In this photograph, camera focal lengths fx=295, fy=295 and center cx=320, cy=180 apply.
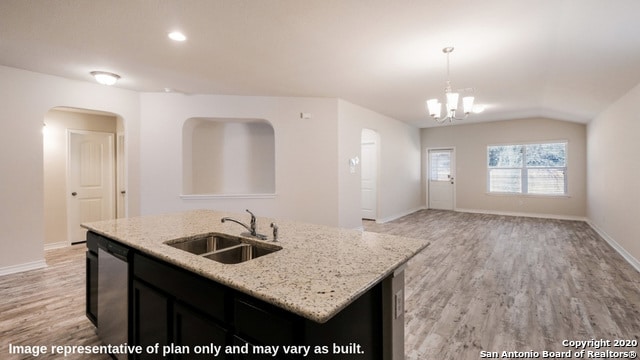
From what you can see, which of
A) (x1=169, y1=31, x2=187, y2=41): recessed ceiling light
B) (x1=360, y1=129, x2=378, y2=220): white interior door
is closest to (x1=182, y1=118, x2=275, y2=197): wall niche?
(x1=169, y1=31, x2=187, y2=41): recessed ceiling light

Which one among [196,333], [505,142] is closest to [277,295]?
[196,333]

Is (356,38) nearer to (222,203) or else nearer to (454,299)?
(454,299)

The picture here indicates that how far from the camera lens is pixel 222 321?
1210 mm

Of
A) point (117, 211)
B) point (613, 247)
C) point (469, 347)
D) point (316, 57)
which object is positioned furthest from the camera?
point (117, 211)

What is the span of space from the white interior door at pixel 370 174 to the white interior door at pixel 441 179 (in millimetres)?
2810

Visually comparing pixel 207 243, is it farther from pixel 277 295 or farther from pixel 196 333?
pixel 277 295

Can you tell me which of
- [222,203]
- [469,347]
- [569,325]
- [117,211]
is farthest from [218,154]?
[569,325]

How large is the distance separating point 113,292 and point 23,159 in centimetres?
309

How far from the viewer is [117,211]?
521 centimetres

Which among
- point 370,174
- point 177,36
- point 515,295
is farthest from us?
point 370,174

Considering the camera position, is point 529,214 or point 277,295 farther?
point 529,214

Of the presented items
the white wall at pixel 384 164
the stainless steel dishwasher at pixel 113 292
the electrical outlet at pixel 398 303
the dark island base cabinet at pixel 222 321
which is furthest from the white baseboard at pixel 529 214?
the stainless steel dishwasher at pixel 113 292

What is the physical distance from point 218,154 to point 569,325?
507 centimetres

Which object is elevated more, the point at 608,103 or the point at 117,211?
the point at 608,103
